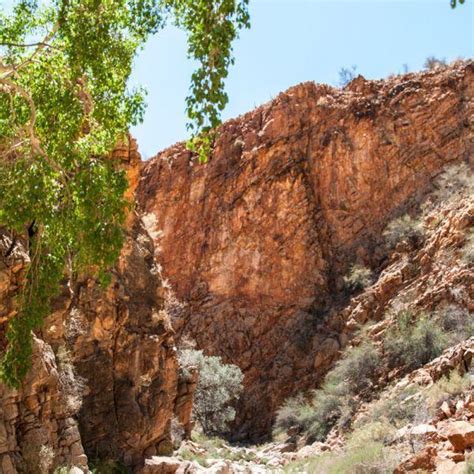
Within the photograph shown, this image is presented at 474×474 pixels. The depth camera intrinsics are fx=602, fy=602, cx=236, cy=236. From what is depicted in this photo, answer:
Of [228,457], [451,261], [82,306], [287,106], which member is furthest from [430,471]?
[287,106]

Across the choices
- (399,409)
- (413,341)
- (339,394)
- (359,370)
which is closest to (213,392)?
(339,394)

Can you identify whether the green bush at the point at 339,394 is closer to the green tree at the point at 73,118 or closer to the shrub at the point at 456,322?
the shrub at the point at 456,322

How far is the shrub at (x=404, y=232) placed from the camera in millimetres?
24720

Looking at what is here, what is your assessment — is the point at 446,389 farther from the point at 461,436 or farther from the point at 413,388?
the point at 461,436

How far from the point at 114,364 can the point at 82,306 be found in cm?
175

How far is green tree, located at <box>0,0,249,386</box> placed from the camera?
5812 millimetres

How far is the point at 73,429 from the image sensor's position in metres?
12.3

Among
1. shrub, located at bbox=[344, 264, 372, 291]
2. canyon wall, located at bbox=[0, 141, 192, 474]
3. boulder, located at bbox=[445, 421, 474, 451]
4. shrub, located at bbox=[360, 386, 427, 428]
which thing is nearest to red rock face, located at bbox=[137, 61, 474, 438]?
shrub, located at bbox=[344, 264, 372, 291]

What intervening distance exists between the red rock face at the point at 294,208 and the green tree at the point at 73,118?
1877 cm

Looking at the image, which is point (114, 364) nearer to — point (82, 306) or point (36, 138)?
point (82, 306)

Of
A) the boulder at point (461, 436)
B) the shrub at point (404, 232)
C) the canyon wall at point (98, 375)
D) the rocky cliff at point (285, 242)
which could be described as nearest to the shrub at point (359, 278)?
the rocky cliff at point (285, 242)

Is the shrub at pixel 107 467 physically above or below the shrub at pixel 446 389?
above

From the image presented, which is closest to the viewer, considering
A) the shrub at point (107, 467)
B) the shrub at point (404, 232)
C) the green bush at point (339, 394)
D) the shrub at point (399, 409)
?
the shrub at point (107, 467)

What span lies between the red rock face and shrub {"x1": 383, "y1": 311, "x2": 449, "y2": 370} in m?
5.23
